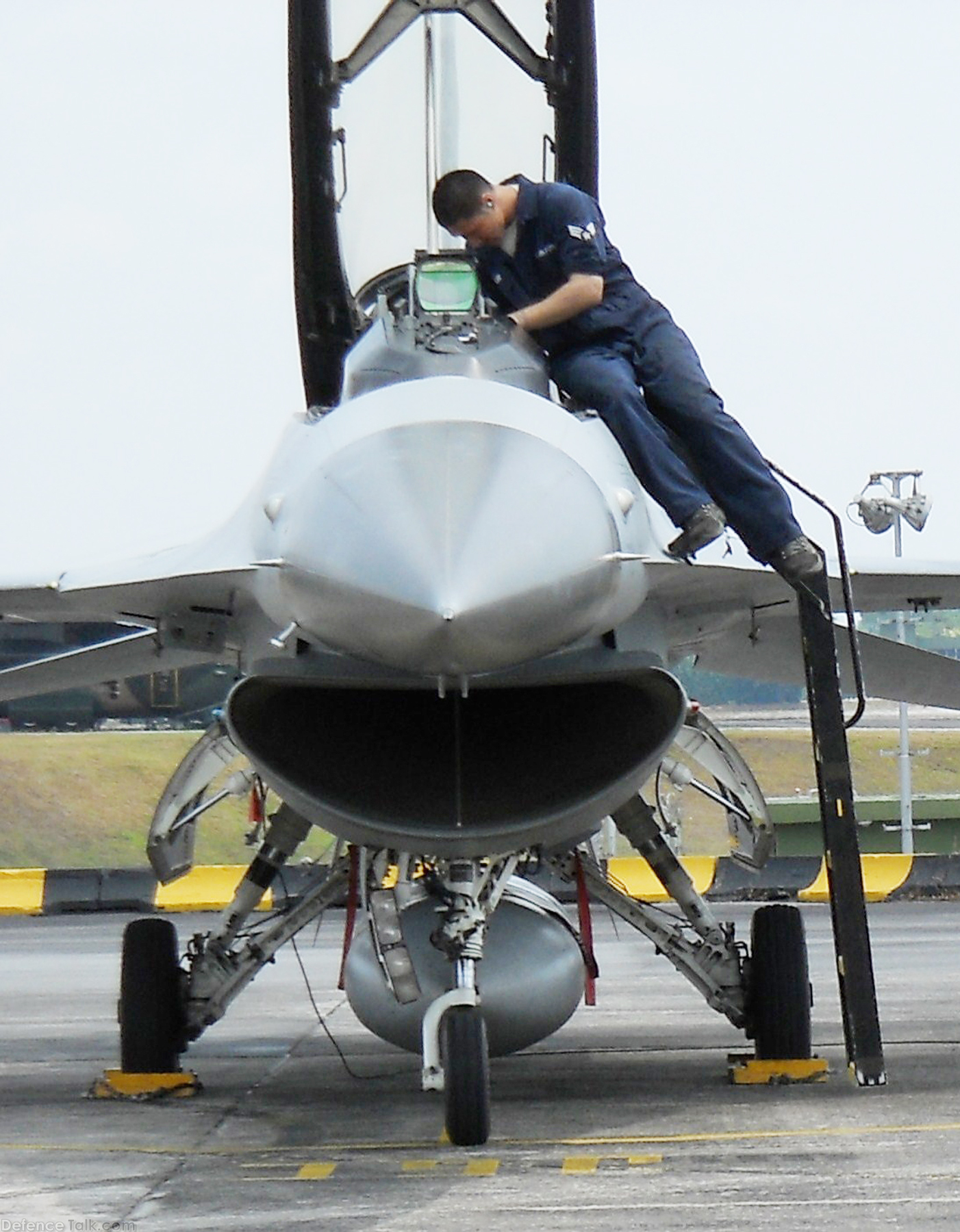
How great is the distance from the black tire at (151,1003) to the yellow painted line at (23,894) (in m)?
11.8

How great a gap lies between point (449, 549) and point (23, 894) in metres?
15.2

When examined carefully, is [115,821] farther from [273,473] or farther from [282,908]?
[273,473]

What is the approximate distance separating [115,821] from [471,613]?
2537 centimetres

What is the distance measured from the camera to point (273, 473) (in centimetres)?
620

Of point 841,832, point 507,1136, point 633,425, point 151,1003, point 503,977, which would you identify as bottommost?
point 507,1136

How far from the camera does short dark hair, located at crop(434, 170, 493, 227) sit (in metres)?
6.64

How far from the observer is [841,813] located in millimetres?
6648

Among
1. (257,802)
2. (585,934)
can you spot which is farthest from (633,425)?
(257,802)

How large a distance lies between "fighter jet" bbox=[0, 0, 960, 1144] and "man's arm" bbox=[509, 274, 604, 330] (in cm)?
18

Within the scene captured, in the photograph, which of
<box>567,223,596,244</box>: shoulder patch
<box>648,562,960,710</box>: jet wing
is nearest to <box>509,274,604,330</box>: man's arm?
<box>567,223,596,244</box>: shoulder patch

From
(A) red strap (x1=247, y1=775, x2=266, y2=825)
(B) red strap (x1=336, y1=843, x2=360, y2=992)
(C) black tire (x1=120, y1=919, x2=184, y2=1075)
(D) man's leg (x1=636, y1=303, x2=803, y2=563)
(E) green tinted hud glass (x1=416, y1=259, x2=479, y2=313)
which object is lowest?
(C) black tire (x1=120, y1=919, x2=184, y2=1075)

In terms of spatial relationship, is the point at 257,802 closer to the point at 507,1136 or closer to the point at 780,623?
the point at 507,1136

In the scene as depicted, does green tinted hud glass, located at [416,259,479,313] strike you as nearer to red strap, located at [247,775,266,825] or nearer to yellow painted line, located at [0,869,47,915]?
red strap, located at [247,775,266,825]

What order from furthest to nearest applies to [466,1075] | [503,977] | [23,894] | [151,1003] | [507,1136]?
[23,894], [151,1003], [503,977], [507,1136], [466,1075]
